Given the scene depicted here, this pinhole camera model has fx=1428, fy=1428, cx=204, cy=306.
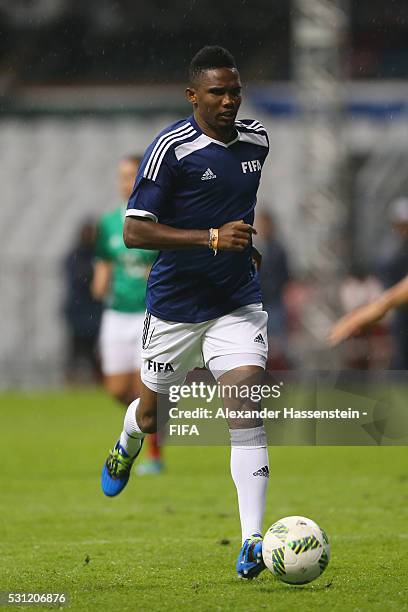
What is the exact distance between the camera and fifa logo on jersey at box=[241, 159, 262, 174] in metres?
7.32

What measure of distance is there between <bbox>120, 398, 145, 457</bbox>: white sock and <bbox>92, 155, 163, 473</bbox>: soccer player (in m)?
3.33

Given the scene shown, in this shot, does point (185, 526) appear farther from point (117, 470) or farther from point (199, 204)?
point (199, 204)

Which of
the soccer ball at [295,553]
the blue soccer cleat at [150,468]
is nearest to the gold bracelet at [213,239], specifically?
the soccer ball at [295,553]

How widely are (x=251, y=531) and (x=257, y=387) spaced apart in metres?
0.73

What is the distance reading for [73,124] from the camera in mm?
27875

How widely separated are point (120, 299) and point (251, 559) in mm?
5527

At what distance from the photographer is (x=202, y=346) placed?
761cm

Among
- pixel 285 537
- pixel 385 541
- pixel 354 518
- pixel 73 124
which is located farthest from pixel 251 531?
pixel 73 124

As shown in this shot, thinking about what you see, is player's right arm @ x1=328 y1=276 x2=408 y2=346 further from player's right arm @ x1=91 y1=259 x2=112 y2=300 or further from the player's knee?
player's right arm @ x1=91 y1=259 x2=112 y2=300

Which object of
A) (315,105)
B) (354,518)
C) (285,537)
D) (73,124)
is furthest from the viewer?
(73,124)

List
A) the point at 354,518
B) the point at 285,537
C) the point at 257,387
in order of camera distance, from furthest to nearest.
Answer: the point at 354,518, the point at 257,387, the point at 285,537

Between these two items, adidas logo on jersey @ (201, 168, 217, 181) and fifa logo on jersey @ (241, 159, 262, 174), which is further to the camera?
fifa logo on jersey @ (241, 159, 262, 174)

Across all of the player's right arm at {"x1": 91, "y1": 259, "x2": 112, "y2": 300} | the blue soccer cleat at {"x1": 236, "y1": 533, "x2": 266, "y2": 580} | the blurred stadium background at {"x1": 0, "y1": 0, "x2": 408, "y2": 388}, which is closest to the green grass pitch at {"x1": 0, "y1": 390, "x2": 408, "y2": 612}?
the blue soccer cleat at {"x1": 236, "y1": 533, "x2": 266, "y2": 580}

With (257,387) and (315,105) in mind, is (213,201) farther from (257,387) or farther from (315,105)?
(315,105)
